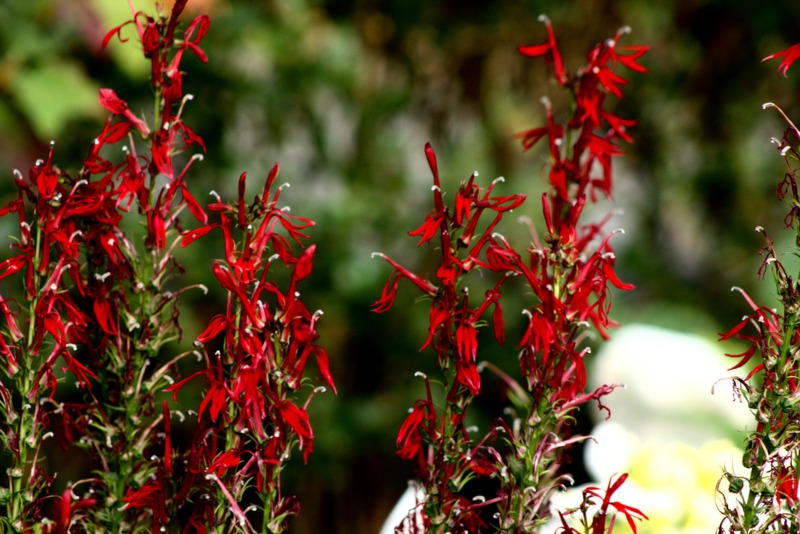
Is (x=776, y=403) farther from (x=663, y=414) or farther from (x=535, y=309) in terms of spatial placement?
(x=663, y=414)

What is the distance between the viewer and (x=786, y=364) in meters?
0.45

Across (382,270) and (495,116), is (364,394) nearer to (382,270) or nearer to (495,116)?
(382,270)

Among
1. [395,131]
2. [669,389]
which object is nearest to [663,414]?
[669,389]

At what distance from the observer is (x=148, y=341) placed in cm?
48

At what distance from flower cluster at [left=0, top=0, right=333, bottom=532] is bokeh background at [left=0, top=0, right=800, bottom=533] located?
0.84 m

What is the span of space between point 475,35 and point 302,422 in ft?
7.49

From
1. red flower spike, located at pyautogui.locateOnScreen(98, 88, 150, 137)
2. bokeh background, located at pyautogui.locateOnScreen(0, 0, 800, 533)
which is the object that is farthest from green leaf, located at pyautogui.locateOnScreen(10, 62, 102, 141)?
red flower spike, located at pyautogui.locateOnScreen(98, 88, 150, 137)

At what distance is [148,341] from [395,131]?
6.60 ft

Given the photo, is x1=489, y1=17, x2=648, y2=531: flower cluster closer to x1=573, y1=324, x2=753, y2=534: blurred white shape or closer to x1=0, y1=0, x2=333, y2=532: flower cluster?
x1=0, y1=0, x2=333, y2=532: flower cluster

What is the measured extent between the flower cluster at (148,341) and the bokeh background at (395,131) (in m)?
0.84

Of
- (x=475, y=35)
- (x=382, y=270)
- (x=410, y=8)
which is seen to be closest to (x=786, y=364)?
(x=382, y=270)

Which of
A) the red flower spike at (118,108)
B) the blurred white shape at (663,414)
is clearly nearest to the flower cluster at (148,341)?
the red flower spike at (118,108)

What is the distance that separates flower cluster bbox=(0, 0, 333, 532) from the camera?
17.6 inches

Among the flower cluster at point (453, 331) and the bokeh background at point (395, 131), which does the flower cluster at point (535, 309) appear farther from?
the bokeh background at point (395, 131)
